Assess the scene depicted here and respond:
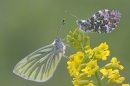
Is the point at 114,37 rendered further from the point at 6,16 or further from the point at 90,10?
the point at 6,16

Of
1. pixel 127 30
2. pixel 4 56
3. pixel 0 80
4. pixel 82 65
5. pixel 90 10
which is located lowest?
pixel 82 65

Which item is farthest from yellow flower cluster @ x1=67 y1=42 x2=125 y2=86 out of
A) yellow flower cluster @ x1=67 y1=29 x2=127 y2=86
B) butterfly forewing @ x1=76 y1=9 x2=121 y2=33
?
butterfly forewing @ x1=76 y1=9 x2=121 y2=33

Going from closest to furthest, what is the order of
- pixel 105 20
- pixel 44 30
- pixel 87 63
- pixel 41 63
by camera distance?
pixel 87 63, pixel 105 20, pixel 41 63, pixel 44 30

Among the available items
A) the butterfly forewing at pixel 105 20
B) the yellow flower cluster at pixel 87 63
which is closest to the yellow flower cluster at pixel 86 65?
the yellow flower cluster at pixel 87 63

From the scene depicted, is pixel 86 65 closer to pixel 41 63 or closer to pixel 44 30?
pixel 41 63

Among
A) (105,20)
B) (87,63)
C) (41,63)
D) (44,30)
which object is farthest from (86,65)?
(44,30)

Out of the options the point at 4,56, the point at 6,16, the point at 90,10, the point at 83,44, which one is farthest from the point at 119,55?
the point at 83,44

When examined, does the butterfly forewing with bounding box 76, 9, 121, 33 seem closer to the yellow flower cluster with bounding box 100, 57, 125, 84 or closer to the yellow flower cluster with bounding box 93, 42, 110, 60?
the yellow flower cluster with bounding box 93, 42, 110, 60
